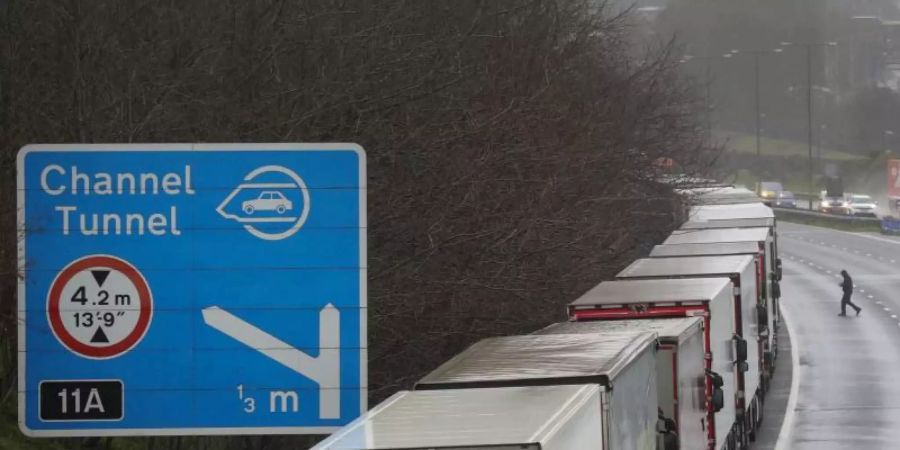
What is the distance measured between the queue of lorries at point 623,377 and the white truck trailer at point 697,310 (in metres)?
0.02

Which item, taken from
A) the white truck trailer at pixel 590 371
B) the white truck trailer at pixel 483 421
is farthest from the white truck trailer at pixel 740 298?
the white truck trailer at pixel 483 421

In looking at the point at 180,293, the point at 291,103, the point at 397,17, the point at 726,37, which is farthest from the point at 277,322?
the point at 726,37

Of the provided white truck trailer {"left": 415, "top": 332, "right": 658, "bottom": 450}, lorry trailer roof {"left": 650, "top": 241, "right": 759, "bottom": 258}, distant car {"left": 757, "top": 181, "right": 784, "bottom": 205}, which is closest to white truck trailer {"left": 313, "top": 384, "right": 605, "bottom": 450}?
white truck trailer {"left": 415, "top": 332, "right": 658, "bottom": 450}

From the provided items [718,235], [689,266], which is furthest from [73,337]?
[718,235]

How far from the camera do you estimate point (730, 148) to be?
135 m

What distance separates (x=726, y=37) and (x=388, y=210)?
362 feet

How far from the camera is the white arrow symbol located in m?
7.16

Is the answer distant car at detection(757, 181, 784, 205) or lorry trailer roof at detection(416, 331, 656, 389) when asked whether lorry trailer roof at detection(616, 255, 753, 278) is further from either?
distant car at detection(757, 181, 784, 205)

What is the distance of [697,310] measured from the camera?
68.5 ft

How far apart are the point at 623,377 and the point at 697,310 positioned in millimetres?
8778

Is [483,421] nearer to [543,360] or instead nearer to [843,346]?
[543,360]

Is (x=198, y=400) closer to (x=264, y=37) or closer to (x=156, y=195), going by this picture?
(x=156, y=195)

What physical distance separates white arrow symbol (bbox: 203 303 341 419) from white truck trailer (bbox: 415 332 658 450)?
338 cm

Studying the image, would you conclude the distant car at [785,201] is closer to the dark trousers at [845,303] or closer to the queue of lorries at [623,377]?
the dark trousers at [845,303]
